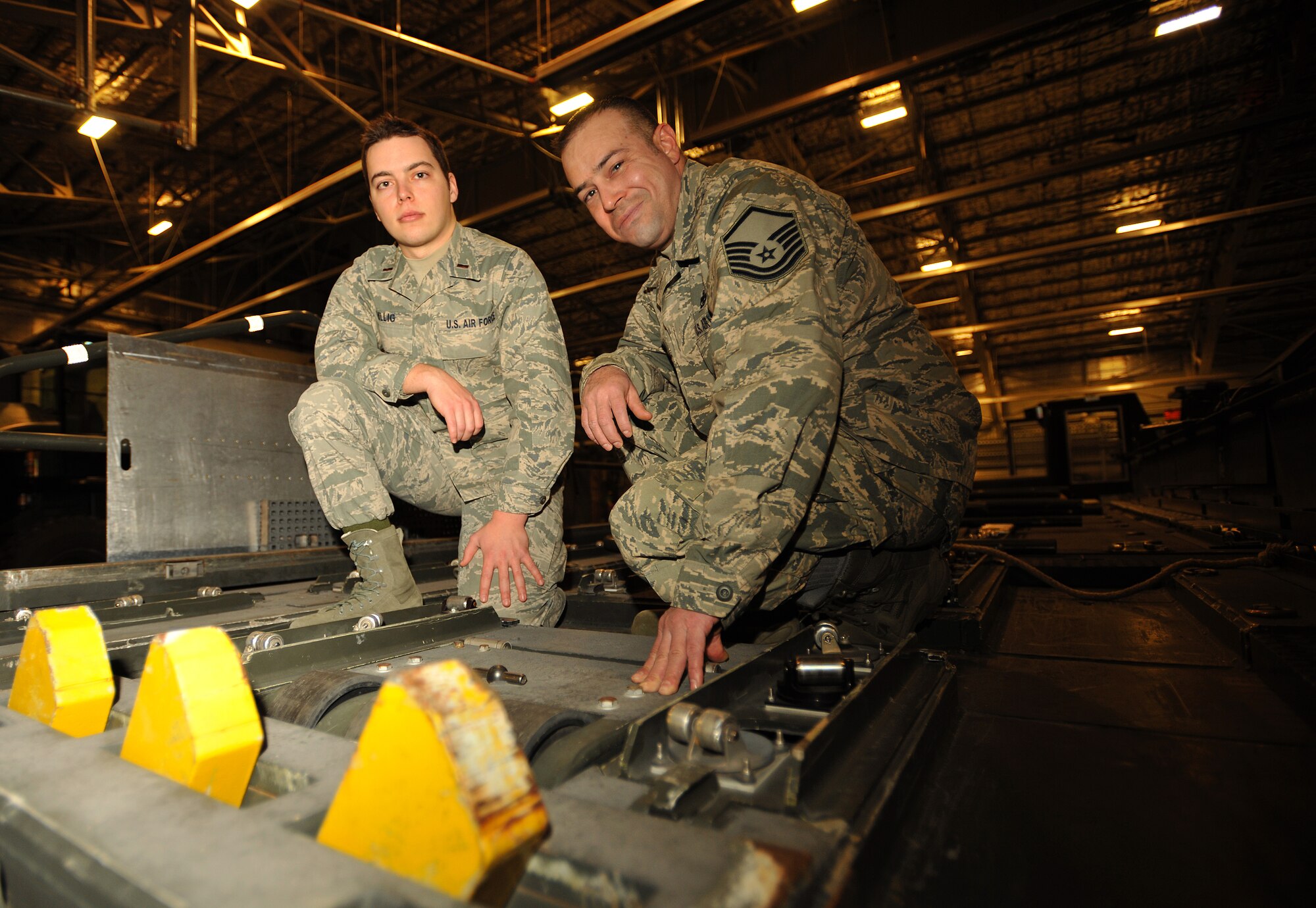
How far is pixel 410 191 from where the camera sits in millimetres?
2107

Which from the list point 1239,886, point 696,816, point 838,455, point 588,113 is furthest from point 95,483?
point 1239,886

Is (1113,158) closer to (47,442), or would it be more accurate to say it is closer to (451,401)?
(451,401)

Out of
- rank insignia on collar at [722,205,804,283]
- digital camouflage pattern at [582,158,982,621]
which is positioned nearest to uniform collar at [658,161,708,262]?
digital camouflage pattern at [582,158,982,621]

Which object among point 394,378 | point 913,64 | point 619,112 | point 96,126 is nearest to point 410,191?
point 394,378

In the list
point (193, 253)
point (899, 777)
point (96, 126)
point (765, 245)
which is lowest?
point (899, 777)

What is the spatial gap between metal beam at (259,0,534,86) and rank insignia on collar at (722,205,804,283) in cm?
462

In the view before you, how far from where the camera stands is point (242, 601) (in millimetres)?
2078

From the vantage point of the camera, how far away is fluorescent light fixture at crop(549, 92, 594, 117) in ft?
20.5

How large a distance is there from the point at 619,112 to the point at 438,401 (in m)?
0.91

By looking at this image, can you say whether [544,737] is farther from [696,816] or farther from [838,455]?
[838,455]

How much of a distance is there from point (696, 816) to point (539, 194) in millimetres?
8192

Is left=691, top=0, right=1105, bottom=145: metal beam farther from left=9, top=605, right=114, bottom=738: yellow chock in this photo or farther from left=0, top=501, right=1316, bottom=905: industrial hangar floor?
left=9, top=605, right=114, bottom=738: yellow chock

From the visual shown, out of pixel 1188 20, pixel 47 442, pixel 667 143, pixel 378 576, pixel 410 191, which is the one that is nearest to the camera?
pixel 378 576

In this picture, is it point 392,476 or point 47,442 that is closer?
point 392,476
